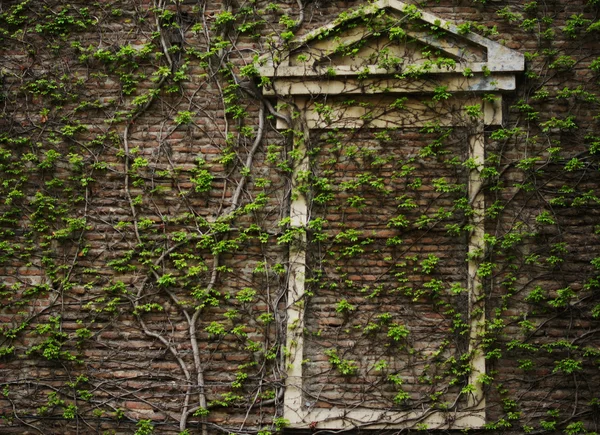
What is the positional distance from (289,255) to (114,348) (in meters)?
1.70

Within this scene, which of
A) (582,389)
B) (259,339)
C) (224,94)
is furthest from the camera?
(224,94)

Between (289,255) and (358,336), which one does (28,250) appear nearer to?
(289,255)

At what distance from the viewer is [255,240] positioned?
19.5 ft

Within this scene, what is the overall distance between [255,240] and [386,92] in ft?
5.64

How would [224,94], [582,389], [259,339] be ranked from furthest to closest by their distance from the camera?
[224,94]
[259,339]
[582,389]

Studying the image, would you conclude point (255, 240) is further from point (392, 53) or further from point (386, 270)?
point (392, 53)

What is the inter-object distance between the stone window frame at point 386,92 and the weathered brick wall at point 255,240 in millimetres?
96

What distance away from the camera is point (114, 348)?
19.4ft

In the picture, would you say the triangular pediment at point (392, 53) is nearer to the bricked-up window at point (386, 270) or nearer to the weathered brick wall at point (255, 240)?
the weathered brick wall at point (255, 240)

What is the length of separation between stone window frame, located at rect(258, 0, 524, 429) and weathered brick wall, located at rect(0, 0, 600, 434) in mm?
96

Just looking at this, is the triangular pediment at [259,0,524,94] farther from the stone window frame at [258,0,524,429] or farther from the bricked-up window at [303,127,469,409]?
the bricked-up window at [303,127,469,409]

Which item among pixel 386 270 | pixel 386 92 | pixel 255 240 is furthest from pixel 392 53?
pixel 255 240

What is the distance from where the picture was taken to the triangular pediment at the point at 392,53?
5.87 metres

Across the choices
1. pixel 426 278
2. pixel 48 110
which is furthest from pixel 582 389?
pixel 48 110
